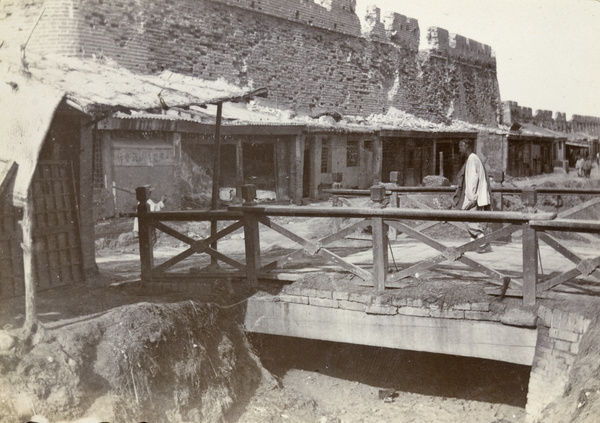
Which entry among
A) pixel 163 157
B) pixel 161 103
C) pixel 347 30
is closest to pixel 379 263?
pixel 161 103

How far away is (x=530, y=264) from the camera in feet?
18.7

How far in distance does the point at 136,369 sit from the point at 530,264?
13.4 feet

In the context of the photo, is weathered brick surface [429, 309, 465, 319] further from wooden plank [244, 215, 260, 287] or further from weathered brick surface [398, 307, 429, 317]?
wooden plank [244, 215, 260, 287]

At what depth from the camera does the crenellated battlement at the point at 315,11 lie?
18.2 meters

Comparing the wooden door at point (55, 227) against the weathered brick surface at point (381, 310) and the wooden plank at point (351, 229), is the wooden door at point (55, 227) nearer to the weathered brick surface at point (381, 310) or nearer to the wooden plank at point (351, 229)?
the wooden plank at point (351, 229)

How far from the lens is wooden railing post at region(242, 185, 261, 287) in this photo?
702 centimetres

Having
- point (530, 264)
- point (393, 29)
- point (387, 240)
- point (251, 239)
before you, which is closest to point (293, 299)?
point (251, 239)

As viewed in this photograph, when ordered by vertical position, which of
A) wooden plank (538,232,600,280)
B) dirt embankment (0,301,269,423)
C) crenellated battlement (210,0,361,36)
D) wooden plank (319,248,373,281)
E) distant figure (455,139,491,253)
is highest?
crenellated battlement (210,0,361,36)

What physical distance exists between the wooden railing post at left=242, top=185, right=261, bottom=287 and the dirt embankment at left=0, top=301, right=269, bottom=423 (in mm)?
587

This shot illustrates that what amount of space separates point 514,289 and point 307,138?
514 inches

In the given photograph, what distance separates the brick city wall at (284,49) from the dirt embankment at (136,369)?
9525 mm

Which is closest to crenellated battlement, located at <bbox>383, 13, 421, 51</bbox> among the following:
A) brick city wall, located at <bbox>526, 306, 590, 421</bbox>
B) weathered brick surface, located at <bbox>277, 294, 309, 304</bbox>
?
weathered brick surface, located at <bbox>277, 294, 309, 304</bbox>

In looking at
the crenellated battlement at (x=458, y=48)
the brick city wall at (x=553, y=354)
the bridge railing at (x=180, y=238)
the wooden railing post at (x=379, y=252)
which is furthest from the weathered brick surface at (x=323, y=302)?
the crenellated battlement at (x=458, y=48)

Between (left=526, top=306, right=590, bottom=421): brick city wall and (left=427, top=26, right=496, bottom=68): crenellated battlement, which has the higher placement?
(left=427, top=26, right=496, bottom=68): crenellated battlement
